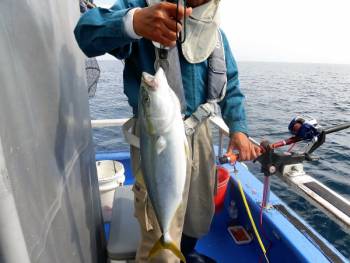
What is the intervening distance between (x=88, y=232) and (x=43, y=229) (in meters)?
0.98

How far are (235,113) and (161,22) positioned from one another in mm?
1375

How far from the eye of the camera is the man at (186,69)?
154 centimetres

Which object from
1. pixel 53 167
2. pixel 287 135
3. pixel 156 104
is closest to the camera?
pixel 53 167

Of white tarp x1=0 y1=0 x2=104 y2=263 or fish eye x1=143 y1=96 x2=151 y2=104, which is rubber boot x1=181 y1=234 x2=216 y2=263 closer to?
white tarp x1=0 y1=0 x2=104 y2=263

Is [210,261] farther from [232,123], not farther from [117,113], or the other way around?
[117,113]

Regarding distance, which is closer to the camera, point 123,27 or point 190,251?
point 123,27

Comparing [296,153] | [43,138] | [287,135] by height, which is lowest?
[287,135]

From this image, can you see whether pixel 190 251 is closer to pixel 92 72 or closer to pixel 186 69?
pixel 186 69

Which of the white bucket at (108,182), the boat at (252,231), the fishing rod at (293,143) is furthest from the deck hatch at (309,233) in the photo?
the white bucket at (108,182)

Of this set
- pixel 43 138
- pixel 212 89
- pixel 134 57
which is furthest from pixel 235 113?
pixel 43 138

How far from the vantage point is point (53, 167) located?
1.35m

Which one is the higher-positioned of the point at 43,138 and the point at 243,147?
the point at 43,138

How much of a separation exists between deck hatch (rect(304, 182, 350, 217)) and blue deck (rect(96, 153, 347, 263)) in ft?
1.59

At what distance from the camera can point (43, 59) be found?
4.33 ft
